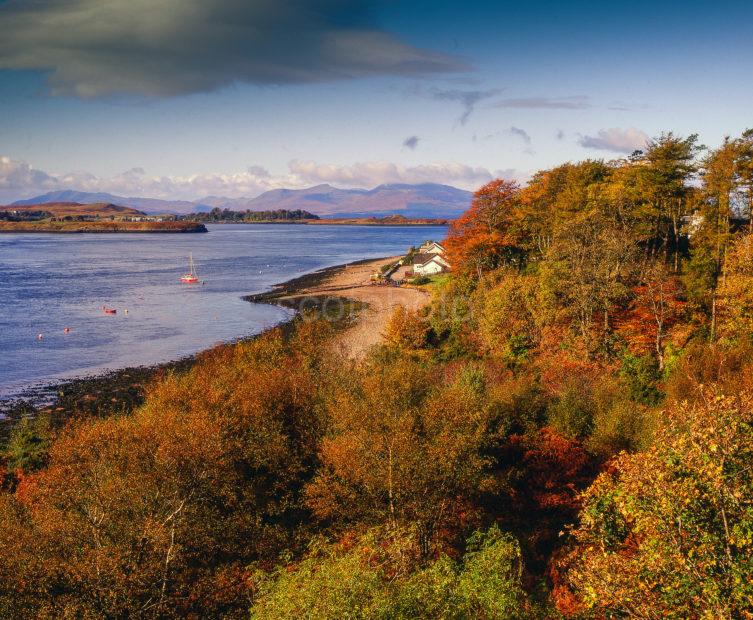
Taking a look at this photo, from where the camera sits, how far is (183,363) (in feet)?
168

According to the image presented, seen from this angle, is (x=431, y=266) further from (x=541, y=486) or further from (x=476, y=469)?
(x=476, y=469)

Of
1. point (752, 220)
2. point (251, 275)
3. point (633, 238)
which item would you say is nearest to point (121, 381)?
point (633, 238)

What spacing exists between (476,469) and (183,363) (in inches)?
1500

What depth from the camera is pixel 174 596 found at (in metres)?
16.0

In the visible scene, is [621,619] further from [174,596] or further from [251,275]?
[251,275]

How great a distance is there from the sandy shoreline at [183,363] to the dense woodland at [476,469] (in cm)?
549

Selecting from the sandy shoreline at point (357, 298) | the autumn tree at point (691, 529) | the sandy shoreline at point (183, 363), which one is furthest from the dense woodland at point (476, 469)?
the sandy shoreline at point (357, 298)

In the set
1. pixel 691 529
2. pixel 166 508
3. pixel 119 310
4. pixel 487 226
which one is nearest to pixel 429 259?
pixel 487 226

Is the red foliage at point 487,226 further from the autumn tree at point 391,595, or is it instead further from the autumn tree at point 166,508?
the autumn tree at point 391,595

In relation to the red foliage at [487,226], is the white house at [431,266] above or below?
below

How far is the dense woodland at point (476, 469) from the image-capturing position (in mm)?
10023

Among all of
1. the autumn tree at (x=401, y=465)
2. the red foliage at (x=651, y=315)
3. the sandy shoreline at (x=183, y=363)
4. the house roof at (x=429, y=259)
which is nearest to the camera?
the autumn tree at (x=401, y=465)

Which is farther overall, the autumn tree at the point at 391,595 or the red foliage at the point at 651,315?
the red foliage at the point at 651,315

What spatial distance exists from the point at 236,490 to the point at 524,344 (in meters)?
27.5
